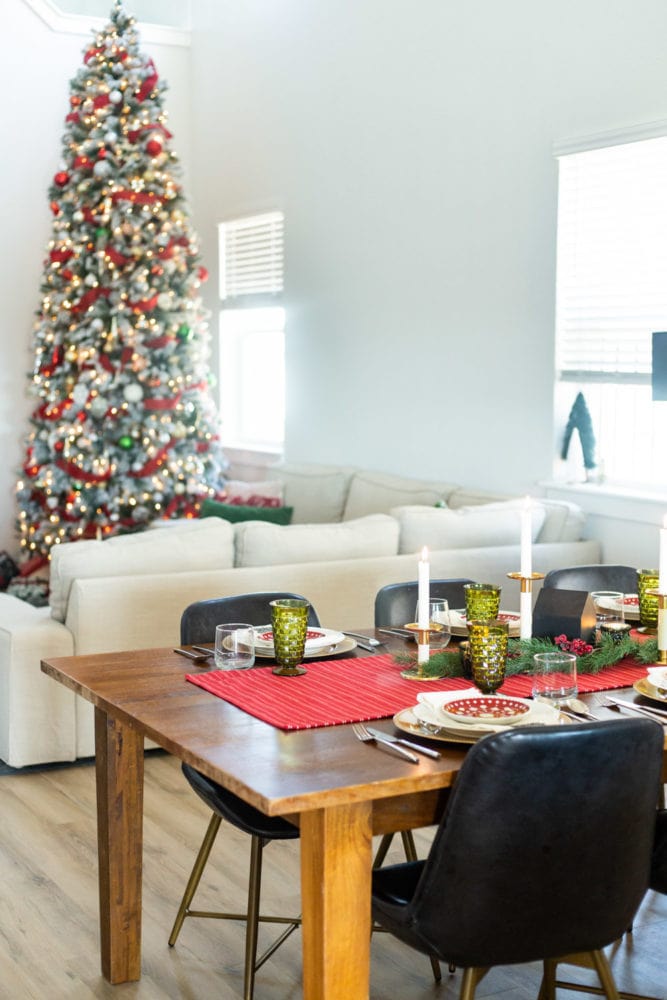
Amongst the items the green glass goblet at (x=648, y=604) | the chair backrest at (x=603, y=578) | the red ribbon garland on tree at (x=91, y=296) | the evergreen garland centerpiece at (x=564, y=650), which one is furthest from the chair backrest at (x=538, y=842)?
the red ribbon garland on tree at (x=91, y=296)

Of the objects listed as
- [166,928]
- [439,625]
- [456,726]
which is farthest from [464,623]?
[166,928]

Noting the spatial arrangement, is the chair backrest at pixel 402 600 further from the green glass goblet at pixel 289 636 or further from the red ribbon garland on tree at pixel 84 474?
the red ribbon garland on tree at pixel 84 474

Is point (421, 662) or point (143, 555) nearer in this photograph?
point (421, 662)

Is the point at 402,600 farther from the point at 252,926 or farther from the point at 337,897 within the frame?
the point at 337,897

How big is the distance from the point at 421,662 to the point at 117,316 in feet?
15.5

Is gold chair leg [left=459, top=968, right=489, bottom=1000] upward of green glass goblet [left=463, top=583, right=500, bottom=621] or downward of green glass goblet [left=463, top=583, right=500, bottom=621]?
downward

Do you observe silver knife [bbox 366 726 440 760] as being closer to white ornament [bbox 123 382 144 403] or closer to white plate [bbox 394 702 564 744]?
white plate [bbox 394 702 564 744]

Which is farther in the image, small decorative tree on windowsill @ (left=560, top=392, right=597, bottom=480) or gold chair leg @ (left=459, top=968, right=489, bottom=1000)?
small decorative tree on windowsill @ (left=560, top=392, right=597, bottom=480)

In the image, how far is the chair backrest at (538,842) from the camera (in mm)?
1926

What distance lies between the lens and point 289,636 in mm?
2604

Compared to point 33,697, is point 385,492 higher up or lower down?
higher up

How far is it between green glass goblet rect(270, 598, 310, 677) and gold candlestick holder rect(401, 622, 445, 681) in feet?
0.76

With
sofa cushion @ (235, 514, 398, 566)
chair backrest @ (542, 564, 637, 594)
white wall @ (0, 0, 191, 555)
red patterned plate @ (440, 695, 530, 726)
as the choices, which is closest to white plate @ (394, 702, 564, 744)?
red patterned plate @ (440, 695, 530, 726)

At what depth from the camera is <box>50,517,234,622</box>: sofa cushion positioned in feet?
14.2
